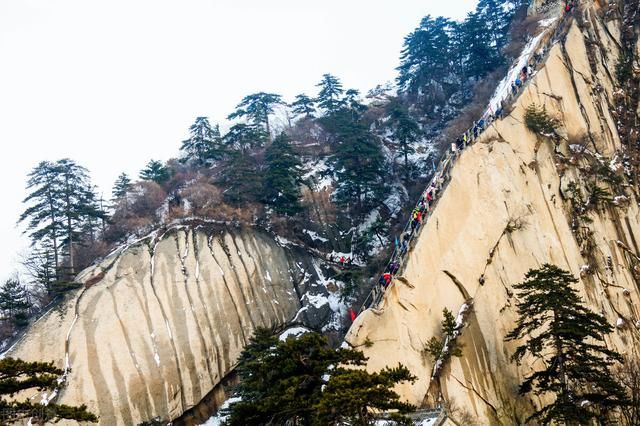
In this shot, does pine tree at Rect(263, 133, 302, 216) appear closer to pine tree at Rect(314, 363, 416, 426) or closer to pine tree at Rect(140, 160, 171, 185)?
pine tree at Rect(140, 160, 171, 185)

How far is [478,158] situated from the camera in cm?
3002

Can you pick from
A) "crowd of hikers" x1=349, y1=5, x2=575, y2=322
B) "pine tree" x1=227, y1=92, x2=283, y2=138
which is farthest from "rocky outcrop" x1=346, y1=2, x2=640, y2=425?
"pine tree" x1=227, y1=92, x2=283, y2=138

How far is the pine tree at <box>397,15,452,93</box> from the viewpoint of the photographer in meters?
53.3

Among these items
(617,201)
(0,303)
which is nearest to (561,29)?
(617,201)

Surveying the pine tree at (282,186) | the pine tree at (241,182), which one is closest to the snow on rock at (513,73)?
the pine tree at (282,186)

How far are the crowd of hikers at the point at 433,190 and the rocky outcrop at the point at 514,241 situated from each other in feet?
2.26

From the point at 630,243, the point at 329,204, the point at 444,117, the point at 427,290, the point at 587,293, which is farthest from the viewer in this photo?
the point at 444,117

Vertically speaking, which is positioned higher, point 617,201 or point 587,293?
point 617,201

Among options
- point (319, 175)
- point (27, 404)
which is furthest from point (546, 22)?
point (27, 404)

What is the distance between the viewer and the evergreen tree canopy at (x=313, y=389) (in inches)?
404

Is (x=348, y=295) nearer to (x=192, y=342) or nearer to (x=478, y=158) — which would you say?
(x=192, y=342)

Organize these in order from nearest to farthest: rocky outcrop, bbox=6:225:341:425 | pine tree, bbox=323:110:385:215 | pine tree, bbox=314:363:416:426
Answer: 1. pine tree, bbox=314:363:416:426
2. rocky outcrop, bbox=6:225:341:425
3. pine tree, bbox=323:110:385:215

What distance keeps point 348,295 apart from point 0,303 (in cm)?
2088

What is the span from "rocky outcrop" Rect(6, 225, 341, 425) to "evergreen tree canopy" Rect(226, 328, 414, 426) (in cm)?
1427
